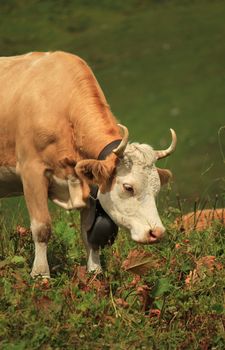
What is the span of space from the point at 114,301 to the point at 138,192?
0.81m

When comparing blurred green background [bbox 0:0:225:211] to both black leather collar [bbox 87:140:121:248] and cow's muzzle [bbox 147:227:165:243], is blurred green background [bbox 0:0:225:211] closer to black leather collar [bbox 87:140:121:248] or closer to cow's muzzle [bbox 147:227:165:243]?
black leather collar [bbox 87:140:121:248]

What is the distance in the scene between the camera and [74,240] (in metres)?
9.80

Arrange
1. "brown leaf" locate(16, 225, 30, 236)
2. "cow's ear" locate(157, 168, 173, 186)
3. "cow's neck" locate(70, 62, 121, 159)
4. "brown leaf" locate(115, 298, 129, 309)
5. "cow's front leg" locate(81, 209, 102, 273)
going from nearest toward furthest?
"brown leaf" locate(115, 298, 129, 309)
"cow's neck" locate(70, 62, 121, 159)
"cow's ear" locate(157, 168, 173, 186)
"cow's front leg" locate(81, 209, 102, 273)
"brown leaf" locate(16, 225, 30, 236)

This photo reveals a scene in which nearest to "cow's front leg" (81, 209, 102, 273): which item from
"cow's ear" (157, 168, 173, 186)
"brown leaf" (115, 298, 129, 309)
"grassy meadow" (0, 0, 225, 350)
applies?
"grassy meadow" (0, 0, 225, 350)

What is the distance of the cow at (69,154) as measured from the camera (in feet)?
28.6

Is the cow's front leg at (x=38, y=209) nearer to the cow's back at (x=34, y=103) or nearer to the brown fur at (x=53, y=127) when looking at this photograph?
the brown fur at (x=53, y=127)

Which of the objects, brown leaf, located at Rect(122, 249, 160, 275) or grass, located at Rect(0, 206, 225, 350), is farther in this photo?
brown leaf, located at Rect(122, 249, 160, 275)

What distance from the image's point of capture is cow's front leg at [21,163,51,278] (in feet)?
29.5

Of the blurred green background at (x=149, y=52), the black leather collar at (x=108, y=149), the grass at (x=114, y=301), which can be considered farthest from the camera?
the blurred green background at (x=149, y=52)

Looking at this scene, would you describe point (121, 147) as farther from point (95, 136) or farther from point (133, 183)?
point (95, 136)

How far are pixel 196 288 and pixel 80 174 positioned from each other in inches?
43.5

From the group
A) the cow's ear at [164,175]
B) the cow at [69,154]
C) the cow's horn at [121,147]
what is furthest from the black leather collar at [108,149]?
the cow's ear at [164,175]

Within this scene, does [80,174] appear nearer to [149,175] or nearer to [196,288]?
[149,175]

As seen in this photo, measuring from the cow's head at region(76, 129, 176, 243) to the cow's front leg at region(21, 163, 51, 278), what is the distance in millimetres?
338
